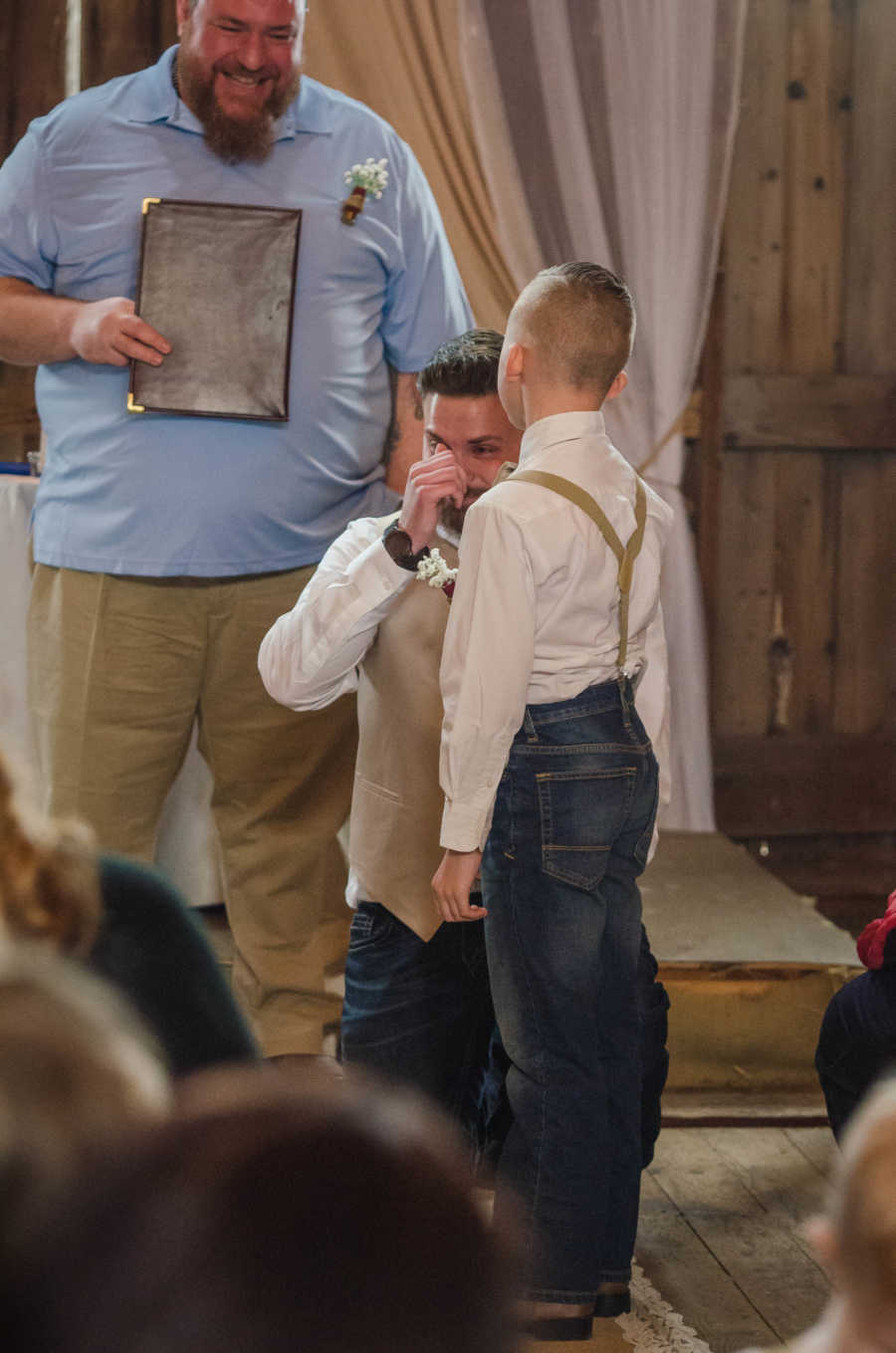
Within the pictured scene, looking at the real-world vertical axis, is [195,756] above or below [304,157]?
below

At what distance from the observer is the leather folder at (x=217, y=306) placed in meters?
2.62

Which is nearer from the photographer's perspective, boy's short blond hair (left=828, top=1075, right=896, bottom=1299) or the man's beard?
boy's short blond hair (left=828, top=1075, right=896, bottom=1299)

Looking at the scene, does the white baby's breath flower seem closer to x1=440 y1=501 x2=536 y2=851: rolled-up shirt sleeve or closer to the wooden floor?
x1=440 y1=501 x2=536 y2=851: rolled-up shirt sleeve

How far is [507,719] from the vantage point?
6.31 ft

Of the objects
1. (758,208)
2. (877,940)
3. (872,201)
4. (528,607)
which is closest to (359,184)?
(528,607)

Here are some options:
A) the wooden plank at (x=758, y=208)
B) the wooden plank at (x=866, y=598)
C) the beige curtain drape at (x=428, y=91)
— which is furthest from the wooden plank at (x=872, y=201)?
the beige curtain drape at (x=428, y=91)

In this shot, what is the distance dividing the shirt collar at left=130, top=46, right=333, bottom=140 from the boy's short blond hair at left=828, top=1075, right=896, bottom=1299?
225cm

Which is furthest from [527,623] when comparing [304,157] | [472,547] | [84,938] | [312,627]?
[304,157]

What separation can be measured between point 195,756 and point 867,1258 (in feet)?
8.49

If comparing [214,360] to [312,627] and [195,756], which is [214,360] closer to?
[312,627]

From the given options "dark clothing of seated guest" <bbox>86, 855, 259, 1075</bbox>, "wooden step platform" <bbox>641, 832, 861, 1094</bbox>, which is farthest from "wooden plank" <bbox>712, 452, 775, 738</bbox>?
"dark clothing of seated guest" <bbox>86, 855, 259, 1075</bbox>

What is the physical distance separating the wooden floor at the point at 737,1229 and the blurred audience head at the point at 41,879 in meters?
1.43

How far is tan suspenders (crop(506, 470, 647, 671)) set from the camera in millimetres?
1974

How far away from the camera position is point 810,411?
15.2ft
